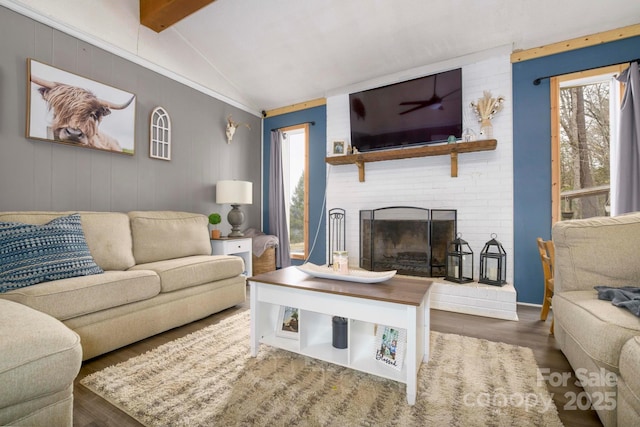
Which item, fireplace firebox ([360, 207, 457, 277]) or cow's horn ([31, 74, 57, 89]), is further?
fireplace firebox ([360, 207, 457, 277])

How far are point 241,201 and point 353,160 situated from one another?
1498 mm

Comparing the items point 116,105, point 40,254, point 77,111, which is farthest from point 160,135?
point 40,254

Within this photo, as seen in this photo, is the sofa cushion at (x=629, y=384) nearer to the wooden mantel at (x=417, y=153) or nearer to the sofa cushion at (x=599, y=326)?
the sofa cushion at (x=599, y=326)

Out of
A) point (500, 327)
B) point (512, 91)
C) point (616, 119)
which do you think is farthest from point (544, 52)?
point (500, 327)

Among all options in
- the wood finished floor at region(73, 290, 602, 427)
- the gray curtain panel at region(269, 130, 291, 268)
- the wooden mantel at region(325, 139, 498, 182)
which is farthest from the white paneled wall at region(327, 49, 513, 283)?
the gray curtain panel at region(269, 130, 291, 268)

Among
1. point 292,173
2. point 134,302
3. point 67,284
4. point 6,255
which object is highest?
point 292,173

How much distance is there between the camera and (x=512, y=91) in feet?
9.97

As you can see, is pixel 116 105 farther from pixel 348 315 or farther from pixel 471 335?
pixel 471 335

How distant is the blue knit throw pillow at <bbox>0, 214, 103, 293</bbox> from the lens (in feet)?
5.42

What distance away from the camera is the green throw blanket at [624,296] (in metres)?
1.29

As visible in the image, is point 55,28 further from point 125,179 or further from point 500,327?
point 500,327

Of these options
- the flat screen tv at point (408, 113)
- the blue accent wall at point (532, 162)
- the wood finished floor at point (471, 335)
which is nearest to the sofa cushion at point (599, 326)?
the wood finished floor at point (471, 335)

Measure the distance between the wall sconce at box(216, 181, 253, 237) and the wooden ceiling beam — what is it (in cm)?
171

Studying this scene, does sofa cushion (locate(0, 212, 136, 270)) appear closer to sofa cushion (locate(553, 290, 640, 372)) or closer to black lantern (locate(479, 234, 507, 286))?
sofa cushion (locate(553, 290, 640, 372))
